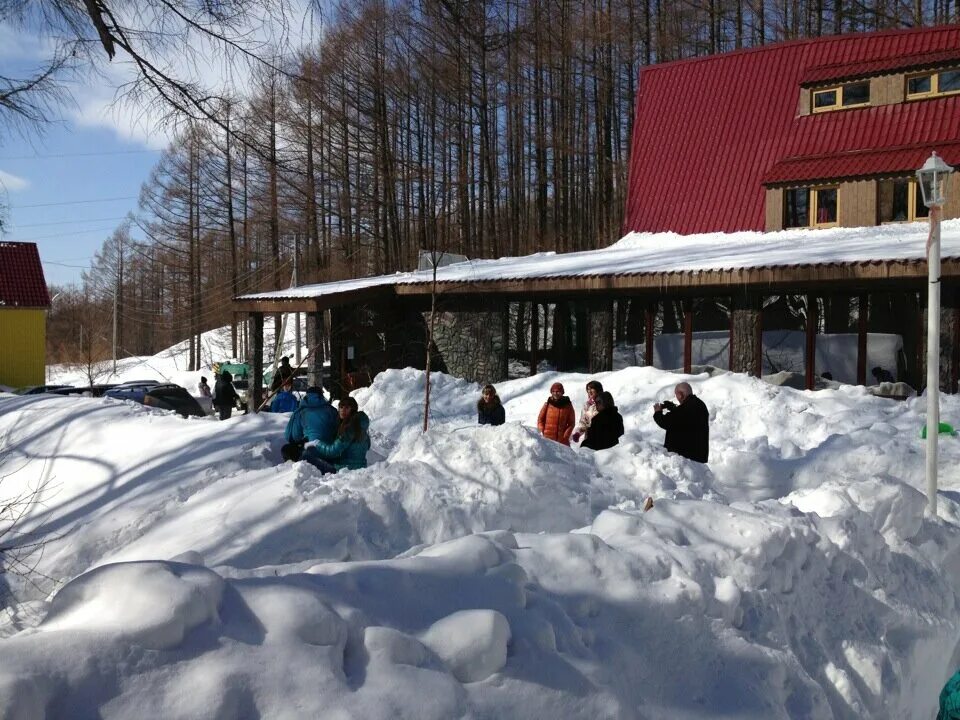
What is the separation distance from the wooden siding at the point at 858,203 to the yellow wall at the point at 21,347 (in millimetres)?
24586

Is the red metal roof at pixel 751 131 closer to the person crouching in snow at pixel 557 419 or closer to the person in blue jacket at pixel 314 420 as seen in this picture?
the person crouching in snow at pixel 557 419

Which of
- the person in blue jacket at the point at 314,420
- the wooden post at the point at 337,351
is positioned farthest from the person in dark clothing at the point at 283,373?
the person in blue jacket at the point at 314,420

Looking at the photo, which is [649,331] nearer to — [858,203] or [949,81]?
[858,203]

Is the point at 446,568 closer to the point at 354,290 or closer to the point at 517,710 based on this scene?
the point at 517,710

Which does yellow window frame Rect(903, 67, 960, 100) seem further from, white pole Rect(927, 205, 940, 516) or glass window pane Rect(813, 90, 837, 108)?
white pole Rect(927, 205, 940, 516)

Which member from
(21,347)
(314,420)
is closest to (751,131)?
(314,420)

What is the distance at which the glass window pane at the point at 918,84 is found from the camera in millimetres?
20594

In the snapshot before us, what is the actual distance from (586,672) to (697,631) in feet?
2.86

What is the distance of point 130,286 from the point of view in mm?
59531

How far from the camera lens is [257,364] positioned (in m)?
21.1

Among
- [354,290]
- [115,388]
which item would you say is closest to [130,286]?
[115,388]

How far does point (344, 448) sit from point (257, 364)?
13193mm

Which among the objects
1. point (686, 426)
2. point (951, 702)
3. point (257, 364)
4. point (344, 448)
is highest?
point (257, 364)

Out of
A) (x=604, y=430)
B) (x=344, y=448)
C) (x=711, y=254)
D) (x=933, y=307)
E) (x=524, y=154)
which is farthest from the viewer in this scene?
(x=524, y=154)
